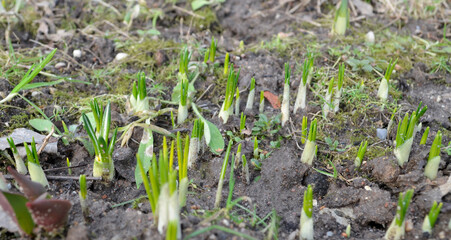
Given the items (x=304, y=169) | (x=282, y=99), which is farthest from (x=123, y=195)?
(x=282, y=99)

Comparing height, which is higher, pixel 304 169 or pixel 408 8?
pixel 408 8

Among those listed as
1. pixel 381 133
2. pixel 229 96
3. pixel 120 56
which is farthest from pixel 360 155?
pixel 120 56

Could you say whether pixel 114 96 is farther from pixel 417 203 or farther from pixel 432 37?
pixel 432 37

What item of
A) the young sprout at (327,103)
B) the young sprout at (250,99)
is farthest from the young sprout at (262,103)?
the young sprout at (327,103)

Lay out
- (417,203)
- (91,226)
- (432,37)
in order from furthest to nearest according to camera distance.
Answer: (432,37) < (417,203) < (91,226)

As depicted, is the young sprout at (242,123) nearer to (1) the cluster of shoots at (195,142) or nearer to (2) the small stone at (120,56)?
(1) the cluster of shoots at (195,142)

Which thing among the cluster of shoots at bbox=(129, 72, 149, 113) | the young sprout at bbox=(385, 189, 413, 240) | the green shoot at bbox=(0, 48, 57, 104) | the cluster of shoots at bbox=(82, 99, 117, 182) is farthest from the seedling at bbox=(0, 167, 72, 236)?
the young sprout at bbox=(385, 189, 413, 240)
